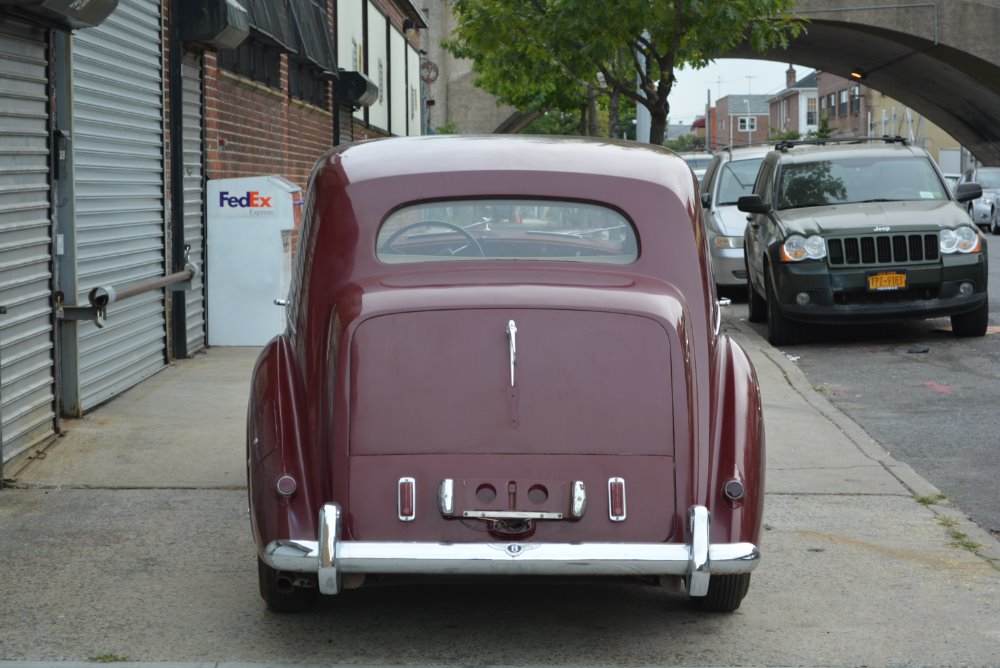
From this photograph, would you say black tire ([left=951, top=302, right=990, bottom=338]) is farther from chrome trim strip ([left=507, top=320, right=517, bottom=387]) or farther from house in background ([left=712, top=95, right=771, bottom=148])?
house in background ([left=712, top=95, right=771, bottom=148])

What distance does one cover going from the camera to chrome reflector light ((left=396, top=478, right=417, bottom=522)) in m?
4.60

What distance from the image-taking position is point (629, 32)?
21984 millimetres

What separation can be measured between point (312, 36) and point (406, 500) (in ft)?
53.6

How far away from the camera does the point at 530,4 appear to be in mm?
24469

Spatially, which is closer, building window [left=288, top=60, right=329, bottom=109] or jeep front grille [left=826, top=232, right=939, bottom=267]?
jeep front grille [left=826, top=232, right=939, bottom=267]

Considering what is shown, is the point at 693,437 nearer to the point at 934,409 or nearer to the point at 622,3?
the point at 934,409

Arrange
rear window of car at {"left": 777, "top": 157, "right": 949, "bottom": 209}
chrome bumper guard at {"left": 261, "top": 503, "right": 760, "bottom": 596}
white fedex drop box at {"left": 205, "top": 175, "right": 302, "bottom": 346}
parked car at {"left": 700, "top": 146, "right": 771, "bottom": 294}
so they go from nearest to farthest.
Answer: chrome bumper guard at {"left": 261, "top": 503, "right": 760, "bottom": 596}, white fedex drop box at {"left": 205, "top": 175, "right": 302, "bottom": 346}, rear window of car at {"left": 777, "top": 157, "right": 949, "bottom": 209}, parked car at {"left": 700, "top": 146, "right": 771, "bottom": 294}

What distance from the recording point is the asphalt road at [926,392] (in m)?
8.01

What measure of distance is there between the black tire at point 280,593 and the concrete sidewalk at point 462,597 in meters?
0.06

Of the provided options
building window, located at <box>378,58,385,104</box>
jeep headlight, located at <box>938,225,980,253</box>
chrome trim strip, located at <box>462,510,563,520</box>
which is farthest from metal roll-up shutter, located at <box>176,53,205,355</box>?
building window, located at <box>378,58,385,104</box>

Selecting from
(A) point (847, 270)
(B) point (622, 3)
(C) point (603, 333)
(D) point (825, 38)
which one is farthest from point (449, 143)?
(D) point (825, 38)

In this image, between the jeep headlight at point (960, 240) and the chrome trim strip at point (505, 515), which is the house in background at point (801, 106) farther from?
the chrome trim strip at point (505, 515)

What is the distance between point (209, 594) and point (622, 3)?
17.2 meters

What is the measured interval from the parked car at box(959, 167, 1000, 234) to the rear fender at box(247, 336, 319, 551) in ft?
103
